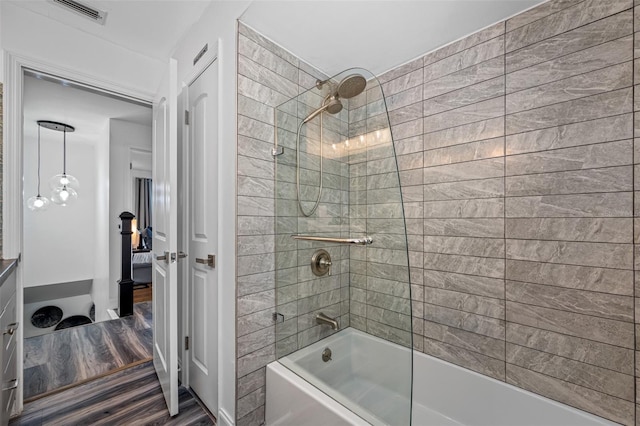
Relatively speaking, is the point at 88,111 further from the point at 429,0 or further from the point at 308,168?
the point at 429,0

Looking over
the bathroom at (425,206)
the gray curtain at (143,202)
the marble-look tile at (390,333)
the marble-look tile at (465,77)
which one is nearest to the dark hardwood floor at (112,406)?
the bathroom at (425,206)

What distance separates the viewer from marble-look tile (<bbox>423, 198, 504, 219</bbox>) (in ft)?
5.02

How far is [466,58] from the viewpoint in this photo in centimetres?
162

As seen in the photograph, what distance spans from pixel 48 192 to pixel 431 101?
19.0 ft

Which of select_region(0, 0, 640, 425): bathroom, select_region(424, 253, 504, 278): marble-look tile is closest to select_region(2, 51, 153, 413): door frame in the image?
select_region(0, 0, 640, 425): bathroom

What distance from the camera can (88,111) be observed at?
11.2ft

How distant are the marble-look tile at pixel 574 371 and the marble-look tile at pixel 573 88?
1231 mm

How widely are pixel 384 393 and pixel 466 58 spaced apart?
179 cm

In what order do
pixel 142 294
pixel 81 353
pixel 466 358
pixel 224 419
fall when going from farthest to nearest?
pixel 142 294
pixel 81 353
pixel 466 358
pixel 224 419

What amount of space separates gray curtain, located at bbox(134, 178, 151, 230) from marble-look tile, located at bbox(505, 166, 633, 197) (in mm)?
5855

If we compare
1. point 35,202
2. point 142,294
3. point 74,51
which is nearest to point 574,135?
point 74,51

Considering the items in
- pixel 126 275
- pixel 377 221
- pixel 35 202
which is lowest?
pixel 126 275

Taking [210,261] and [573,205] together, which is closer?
[573,205]

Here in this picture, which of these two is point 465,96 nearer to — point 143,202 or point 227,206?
point 227,206
